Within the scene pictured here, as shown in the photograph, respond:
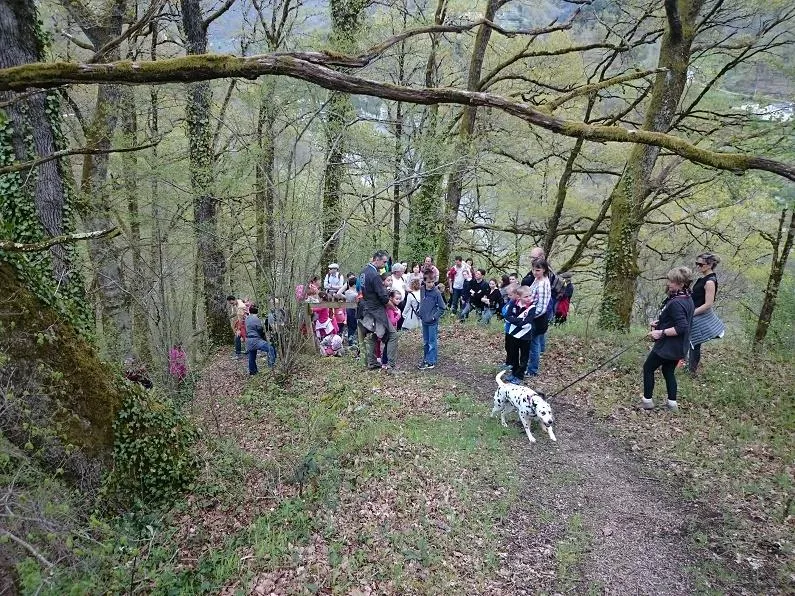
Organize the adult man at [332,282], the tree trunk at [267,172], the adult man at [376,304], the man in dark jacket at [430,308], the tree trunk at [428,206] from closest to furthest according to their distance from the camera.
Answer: the adult man at [376,304]
the man in dark jacket at [430,308]
the tree trunk at [267,172]
the adult man at [332,282]
the tree trunk at [428,206]

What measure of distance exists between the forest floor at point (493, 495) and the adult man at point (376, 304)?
3.64ft

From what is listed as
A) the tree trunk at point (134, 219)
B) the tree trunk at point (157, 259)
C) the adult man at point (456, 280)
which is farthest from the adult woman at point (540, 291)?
the tree trunk at point (134, 219)

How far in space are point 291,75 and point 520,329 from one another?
Result: 231 inches

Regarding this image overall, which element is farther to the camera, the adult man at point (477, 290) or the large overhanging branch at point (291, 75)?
the adult man at point (477, 290)

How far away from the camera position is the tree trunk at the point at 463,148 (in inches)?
510

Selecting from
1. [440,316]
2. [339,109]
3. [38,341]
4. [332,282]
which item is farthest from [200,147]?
[38,341]

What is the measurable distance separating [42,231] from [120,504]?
3534 mm

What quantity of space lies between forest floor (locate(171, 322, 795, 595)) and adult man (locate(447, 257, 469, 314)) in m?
6.01

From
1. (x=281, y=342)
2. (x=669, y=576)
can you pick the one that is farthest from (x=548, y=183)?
(x=669, y=576)

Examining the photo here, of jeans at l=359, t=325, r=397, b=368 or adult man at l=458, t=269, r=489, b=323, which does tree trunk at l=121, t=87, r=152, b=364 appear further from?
adult man at l=458, t=269, r=489, b=323

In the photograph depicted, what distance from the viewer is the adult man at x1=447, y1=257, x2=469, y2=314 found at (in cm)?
1414

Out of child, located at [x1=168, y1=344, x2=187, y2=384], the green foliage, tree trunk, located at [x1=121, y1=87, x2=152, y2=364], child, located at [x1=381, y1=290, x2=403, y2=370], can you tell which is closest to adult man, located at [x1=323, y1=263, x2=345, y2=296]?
child, located at [x1=381, y1=290, x2=403, y2=370]

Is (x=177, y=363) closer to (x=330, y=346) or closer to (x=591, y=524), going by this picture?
(x=330, y=346)

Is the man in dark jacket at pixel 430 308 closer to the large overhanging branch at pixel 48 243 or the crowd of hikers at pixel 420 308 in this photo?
the crowd of hikers at pixel 420 308
